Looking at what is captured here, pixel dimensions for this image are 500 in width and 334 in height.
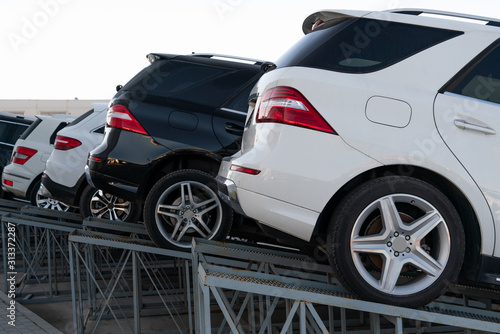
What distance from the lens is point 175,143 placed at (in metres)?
5.36

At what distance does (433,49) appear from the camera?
3361mm

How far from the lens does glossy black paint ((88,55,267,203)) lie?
5363 millimetres

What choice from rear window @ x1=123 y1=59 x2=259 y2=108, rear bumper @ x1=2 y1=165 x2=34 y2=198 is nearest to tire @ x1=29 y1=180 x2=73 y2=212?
rear bumper @ x1=2 y1=165 x2=34 y2=198

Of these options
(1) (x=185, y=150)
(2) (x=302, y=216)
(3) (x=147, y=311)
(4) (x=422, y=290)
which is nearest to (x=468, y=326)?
(4) (x=422, y=290)

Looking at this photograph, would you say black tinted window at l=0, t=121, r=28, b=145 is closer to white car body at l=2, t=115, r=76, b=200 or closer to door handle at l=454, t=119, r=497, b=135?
white car body at l=2, t=115, r=76, b=200

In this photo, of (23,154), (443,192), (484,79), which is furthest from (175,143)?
(23,154)

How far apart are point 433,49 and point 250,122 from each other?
1182 mm

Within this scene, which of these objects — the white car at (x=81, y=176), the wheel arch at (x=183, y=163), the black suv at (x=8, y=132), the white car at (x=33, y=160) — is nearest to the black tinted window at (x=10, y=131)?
the black suv at (x=8, y=132)

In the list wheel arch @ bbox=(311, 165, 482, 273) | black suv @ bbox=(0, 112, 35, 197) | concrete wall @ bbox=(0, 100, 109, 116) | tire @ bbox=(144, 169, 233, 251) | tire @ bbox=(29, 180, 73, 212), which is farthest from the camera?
concrete wall @ bbox=(0, 100, 109, 116)

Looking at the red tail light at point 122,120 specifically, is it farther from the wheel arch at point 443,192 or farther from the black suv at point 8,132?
the black suv at point 8,132

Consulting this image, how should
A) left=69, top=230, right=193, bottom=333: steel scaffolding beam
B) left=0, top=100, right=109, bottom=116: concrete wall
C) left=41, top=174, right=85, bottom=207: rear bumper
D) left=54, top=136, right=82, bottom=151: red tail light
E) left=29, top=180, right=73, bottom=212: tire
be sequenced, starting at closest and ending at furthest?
left=69, top=230, right=193, bottom=333: steel scaffolding beam < left=41, top=174, right=85, bottom=207: rear bumper < left=54, top=136, right=82, bottom=151: red tail light < left=29, top=180, right=73, bottom=212: tire < left=0, top=100, right=109, bottom=116: concrete wall

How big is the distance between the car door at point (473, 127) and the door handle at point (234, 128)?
239 centimetres

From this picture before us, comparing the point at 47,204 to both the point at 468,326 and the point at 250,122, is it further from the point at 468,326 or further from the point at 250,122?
the point at 468,326

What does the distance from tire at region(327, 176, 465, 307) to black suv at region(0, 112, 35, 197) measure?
1065 cm
